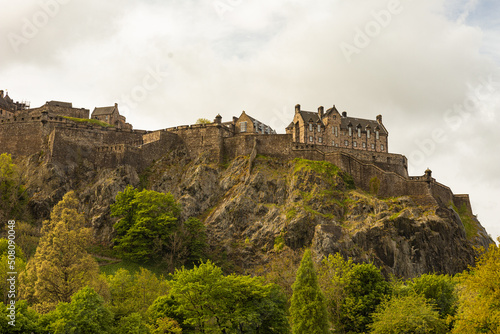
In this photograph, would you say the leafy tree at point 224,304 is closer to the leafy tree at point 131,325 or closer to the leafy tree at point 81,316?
the leafy tree at point 131,325

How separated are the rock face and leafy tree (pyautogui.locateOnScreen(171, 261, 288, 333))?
76.0 ft

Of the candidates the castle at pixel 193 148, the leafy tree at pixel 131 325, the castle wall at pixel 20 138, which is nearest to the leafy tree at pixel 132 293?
the leafy tree at pixel 131 325

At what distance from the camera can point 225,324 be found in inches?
1517

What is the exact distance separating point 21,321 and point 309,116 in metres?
65.7

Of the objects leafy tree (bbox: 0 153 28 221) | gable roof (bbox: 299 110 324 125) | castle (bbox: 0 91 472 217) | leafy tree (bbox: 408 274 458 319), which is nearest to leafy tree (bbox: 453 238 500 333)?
leafy tree (bbox: 408 274 458 319)

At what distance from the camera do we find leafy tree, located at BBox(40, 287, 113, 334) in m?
33.4

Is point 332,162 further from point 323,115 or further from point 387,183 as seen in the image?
point 323,115

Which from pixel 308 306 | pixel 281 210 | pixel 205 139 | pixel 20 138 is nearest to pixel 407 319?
pixel 308 306

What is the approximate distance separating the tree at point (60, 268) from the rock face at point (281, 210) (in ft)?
89.9

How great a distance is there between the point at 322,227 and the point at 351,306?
20.0m

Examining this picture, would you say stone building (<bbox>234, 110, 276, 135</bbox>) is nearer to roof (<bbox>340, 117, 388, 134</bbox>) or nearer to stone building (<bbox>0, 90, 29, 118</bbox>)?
roof (<bbox>340, 117, 388, 134</bbox>)

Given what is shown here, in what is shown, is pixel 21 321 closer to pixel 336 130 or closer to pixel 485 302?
pixel 485 302

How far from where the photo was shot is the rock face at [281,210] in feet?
213

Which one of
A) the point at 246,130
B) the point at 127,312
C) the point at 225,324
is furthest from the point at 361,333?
the point at 246,130
